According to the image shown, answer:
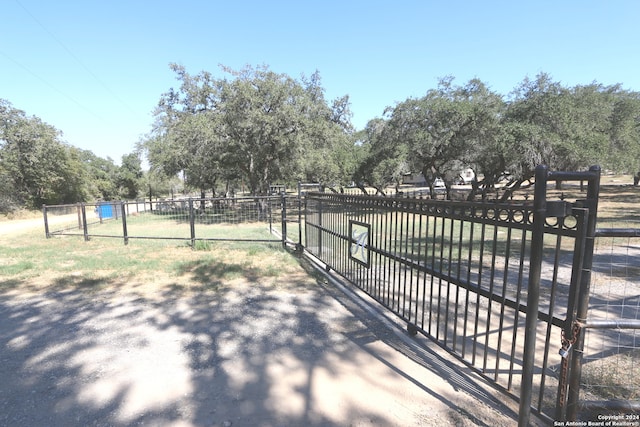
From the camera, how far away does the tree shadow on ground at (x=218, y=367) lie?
231cm

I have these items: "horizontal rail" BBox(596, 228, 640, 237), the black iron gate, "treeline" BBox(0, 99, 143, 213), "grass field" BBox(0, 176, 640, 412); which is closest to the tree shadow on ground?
the black iron gate

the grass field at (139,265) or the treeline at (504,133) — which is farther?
the treeline at (504,133)

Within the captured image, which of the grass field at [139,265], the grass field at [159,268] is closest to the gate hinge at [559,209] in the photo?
the grass field at [159,268]

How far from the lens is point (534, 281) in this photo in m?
1.87

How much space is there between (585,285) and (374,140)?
20.2m

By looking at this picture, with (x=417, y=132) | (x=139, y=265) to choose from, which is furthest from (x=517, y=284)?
(x=417, y=132)

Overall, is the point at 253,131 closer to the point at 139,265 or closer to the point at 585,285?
the point at 139,265

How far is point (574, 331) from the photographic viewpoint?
71.6 inches

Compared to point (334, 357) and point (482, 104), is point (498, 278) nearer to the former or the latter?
point (334, 357)

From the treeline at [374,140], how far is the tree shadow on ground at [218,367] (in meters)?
11.1

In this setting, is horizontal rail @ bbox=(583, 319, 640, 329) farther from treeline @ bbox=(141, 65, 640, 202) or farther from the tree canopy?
the tree canopy

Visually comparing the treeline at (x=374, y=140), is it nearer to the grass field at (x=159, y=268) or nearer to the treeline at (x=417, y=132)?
the treeline at (x=417, y=132)

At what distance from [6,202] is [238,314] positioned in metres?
25.6

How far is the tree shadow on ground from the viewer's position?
7.57ft
